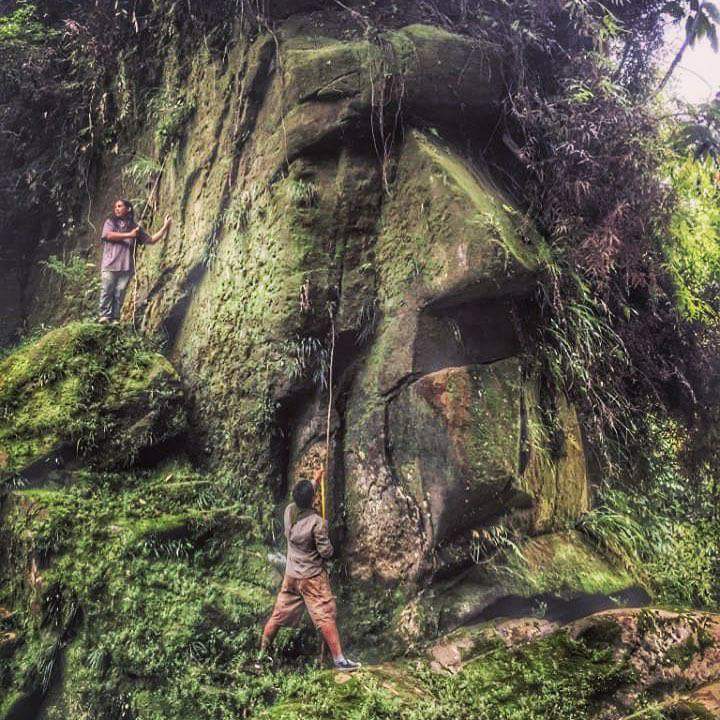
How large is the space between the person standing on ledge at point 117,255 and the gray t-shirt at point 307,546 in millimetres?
4249

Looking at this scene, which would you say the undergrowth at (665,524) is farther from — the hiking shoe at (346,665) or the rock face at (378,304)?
the hiking shoe at (346,665)

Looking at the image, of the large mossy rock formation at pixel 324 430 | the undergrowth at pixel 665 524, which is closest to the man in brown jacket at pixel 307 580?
the large mossy rock formation at pixel 324 430

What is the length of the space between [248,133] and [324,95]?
52.6 inches

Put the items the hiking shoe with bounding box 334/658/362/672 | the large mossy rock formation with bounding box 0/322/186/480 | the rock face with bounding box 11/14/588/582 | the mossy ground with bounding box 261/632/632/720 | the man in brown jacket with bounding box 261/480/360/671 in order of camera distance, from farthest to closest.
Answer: the large mossy rock formation with bounding box 0/322/186/480
the rock face with bounding box 11/14/588/582
the man in brown jacket with bounding box 261/480/360/671
the hiking shoe with bounding box 334/658/362/672
the mossy ground with bounding box 261/632/632/720

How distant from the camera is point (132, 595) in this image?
19.4 feet

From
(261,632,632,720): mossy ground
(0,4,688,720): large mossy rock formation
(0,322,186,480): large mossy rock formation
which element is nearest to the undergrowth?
(0,4,688,720): large mossy rock formation

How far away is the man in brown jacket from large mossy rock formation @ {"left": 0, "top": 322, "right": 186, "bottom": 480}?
7.24 ft

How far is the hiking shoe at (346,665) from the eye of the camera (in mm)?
5496

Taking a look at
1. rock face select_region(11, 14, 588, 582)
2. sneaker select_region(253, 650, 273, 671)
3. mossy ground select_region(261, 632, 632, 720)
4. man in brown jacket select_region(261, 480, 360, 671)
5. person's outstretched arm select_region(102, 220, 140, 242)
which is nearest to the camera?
mossy ground select_region(261, 632, 632, 720)

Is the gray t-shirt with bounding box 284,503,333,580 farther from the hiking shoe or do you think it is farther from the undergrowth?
the undergrowth

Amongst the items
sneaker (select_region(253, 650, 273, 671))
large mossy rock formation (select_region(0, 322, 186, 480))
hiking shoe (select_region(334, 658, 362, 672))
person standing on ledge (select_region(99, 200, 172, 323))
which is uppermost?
person standing on ledge (select_region(99, 200, 172, 323))

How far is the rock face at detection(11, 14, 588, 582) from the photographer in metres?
6.35

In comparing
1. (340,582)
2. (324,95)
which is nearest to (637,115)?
(324,95)

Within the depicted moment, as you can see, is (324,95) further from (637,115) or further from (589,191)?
(637,115)
